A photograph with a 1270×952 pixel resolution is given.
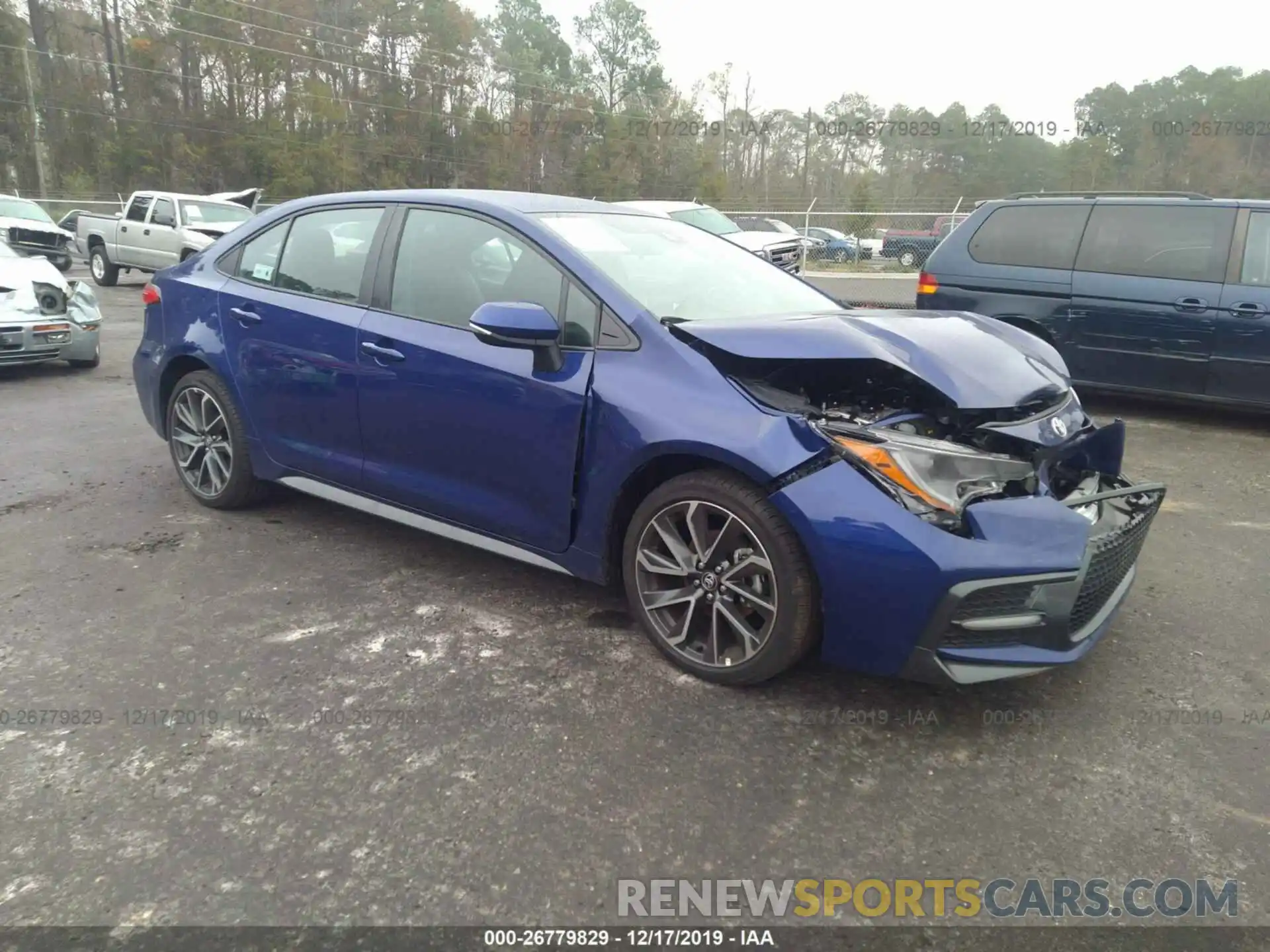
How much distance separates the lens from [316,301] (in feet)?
12.8

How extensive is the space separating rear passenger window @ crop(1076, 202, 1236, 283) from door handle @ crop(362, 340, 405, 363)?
548 cm

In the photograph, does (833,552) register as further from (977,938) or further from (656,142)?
(656,142)

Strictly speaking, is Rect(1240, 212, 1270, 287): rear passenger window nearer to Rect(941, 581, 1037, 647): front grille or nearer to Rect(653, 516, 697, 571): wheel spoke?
Rect(941, 581, 1037, 647): front grille

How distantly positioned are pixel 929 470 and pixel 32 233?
20.4 meters

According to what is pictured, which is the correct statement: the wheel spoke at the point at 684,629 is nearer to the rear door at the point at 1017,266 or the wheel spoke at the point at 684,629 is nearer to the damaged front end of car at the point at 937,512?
the damaged front end of car at the point at 937,512

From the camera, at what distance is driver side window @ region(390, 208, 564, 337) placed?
3299mm

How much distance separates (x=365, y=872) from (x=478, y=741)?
563 mm

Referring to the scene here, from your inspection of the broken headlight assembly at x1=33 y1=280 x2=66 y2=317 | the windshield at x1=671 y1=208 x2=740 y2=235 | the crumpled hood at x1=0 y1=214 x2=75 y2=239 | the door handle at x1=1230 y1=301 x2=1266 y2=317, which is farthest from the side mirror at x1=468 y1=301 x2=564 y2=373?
the crumpled hood at x1=0 y1=214 x2=75 y2=239

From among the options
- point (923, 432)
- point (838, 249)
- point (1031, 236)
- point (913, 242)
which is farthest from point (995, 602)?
point (838, 249)

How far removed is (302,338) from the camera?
3867mm

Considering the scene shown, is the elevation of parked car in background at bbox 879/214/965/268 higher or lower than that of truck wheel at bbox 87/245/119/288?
higher

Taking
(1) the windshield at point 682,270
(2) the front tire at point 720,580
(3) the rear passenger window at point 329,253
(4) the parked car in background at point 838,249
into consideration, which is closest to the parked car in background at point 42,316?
(3) the rear passenger window at point 329,253

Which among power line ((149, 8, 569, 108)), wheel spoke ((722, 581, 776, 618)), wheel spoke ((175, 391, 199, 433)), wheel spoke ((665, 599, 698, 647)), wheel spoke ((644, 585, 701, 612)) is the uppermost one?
power line ((149, 8, 569, 108))

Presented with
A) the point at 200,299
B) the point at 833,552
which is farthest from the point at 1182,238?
the point at 200,299
